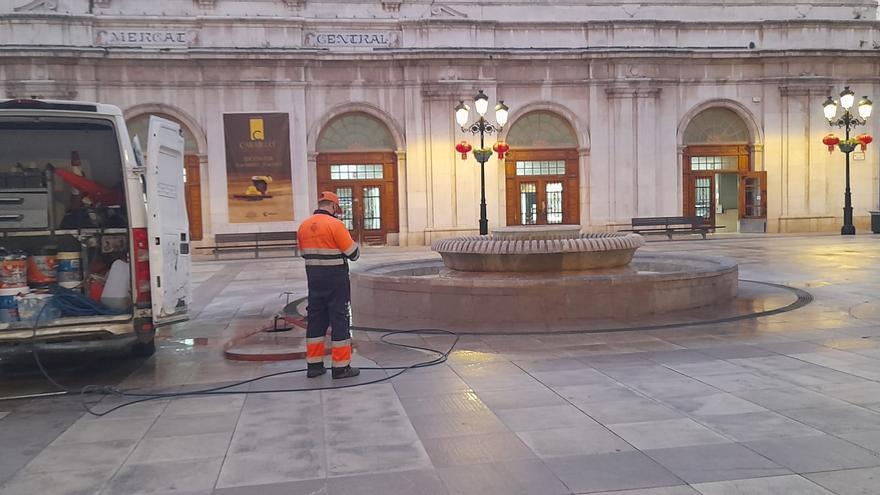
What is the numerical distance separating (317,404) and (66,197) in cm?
477

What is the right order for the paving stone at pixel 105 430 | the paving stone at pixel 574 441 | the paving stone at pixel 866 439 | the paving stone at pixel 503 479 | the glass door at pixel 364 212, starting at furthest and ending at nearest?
the glass door at pixel 364 212 → the paving stone at pixel 105 430 → the paving stone at pixel 574 441 → the paving stone at pixel 866 439 → the paving stone at pixel 503 479

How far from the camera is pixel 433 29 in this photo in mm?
27953

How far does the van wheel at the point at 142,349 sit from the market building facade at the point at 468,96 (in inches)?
760

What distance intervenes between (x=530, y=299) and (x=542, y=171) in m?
20.8

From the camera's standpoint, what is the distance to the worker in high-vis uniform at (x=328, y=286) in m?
7.10

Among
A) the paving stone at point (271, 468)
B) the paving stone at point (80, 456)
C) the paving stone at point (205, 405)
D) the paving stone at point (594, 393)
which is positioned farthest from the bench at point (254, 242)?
the paving stone at point (271, 468)

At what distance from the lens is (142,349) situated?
28.1 ft

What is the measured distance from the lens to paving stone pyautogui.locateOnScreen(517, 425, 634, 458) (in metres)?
4.77

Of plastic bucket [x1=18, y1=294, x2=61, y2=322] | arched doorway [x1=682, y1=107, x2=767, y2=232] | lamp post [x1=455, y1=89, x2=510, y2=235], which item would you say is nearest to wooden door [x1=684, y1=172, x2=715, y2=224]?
arched doorway [x1=682, y1=107, x2=767, y2=232]

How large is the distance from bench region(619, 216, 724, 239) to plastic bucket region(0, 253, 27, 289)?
80.4ft

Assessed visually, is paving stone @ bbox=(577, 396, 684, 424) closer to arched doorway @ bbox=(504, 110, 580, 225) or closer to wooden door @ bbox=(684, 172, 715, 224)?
arched doorway @ bbox=(504, 110, 580, 225)

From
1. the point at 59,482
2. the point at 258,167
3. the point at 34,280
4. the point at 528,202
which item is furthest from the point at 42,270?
the point at 528,202

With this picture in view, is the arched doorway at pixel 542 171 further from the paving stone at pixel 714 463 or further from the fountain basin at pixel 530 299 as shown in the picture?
the paving stone at pixel 714 463

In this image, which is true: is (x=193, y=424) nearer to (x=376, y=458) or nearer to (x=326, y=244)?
(x=376, y=458)
